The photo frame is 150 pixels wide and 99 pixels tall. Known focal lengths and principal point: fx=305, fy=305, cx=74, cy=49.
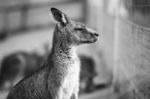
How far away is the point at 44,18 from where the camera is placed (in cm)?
432

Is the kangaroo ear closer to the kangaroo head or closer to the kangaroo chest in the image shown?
the kangaroo head

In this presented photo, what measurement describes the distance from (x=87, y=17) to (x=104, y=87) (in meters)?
1.51

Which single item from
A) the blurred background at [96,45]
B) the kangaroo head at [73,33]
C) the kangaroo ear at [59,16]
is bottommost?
the blurred background at [96,45]

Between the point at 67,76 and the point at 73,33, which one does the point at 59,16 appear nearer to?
the point at 73,33

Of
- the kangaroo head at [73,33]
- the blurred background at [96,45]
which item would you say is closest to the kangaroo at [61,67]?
the kangaroo head at [73,33]

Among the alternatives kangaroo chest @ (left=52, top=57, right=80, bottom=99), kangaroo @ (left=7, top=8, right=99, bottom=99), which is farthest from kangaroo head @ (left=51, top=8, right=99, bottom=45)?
kangaroo chest @ (left=52, top=57, right=80, bottom=99)

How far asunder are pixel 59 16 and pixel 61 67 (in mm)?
293

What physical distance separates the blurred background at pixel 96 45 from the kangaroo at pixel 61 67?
0.33 meters

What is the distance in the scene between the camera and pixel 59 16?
1.74 meters

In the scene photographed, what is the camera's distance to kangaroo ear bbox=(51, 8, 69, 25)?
5.61ft

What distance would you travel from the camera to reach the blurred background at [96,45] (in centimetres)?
183

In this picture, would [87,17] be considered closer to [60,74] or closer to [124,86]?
[124,86]

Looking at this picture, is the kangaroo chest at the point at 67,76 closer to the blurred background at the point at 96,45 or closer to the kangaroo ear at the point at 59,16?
the kangaroo ear at the point at 59,16

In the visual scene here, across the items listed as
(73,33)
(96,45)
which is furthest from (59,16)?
(96,45)
